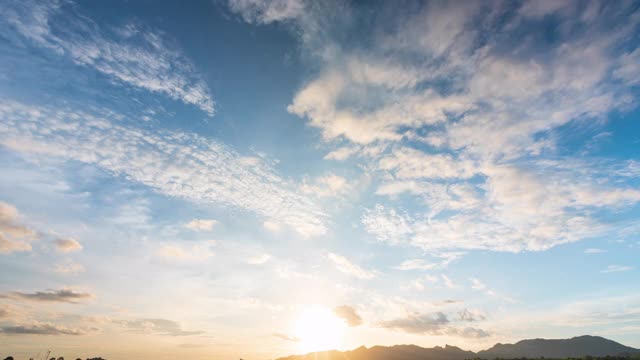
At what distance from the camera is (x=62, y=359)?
19512 centimetres

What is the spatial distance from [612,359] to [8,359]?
24831 centimetres

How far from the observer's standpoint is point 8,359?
167m

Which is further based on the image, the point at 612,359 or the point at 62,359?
the point at 62,359

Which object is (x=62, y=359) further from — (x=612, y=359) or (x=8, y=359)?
(x=612, y=359)

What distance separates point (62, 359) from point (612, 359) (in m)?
252

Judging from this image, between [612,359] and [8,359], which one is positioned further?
[8,359]

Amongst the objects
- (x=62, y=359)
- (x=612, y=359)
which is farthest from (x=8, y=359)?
(x=612, y=359)

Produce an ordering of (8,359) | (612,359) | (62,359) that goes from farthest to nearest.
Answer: (62,359) → (8,359) → (612,359)

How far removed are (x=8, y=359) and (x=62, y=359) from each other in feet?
104

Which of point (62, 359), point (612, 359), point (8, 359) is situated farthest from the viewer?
point (62, 359)

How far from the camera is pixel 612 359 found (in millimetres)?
121062

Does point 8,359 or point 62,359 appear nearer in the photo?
point 8,359
